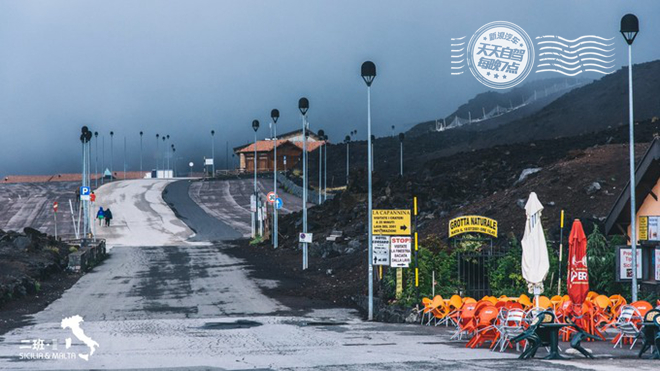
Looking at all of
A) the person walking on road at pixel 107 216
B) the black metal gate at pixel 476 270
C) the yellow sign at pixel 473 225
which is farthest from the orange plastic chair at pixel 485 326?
the person walking on road at pixel 107 216

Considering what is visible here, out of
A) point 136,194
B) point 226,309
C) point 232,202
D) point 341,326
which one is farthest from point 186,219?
point 341,326

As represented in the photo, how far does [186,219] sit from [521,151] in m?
29.2

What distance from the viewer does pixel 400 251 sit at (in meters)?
24.5

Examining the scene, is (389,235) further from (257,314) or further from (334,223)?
(334,223)

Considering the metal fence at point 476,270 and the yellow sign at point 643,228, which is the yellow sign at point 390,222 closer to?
the metal fence at point 476,270

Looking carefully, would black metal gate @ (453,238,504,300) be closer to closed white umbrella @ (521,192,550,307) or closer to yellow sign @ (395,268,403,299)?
yellow sign @ (395,268,403,299)

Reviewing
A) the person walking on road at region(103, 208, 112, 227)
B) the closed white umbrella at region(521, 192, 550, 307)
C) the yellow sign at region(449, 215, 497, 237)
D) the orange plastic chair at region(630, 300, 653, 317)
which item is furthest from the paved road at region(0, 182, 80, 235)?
the orange plastic chair at region(630, 300, 653, 317)

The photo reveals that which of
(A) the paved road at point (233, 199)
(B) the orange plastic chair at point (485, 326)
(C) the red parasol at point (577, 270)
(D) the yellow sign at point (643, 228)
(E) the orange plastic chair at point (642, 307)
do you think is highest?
(A) the paved road at point (233, 199)

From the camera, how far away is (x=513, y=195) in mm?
38781

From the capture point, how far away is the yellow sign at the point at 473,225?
88.4 ft

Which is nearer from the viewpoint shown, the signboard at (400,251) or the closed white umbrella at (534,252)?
the closed white umbrella at (534,252)

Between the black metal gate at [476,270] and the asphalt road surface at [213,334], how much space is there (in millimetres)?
3674

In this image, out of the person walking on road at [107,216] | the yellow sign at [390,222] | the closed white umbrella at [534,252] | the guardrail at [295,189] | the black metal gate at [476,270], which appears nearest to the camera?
the closed white umbrella at [534,252]

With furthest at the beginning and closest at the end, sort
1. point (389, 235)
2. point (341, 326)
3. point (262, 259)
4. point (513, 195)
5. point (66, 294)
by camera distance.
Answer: point (262, 259) → point (513, 195) → point (66, 294) → point (389, 235) → point (341, 326)
